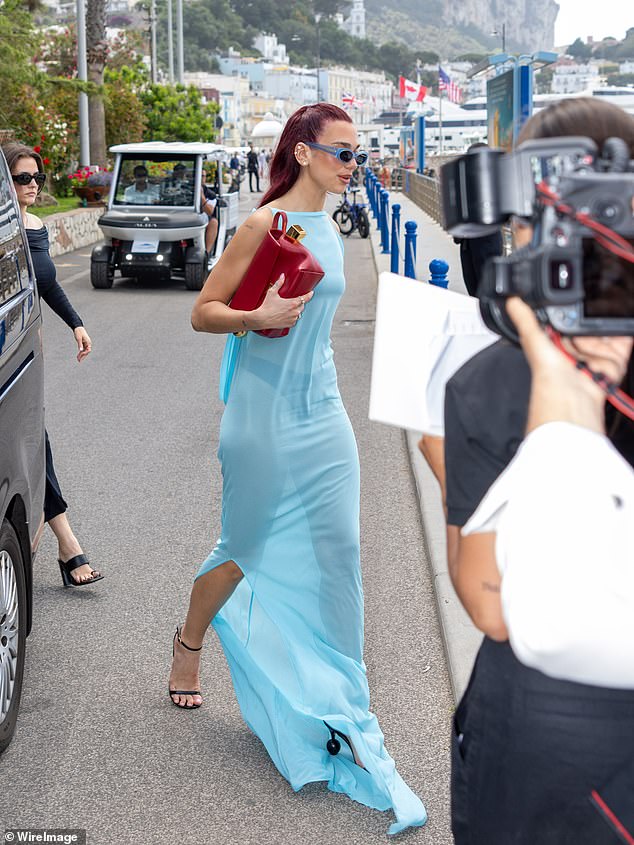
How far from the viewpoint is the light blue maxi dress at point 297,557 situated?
336cm

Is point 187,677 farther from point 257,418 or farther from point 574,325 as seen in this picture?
point 574,325

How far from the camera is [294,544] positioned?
342 cm

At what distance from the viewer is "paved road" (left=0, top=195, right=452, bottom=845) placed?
3.31 m

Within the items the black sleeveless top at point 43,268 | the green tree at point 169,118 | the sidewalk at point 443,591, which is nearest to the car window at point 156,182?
the sidewalk at point 443,591

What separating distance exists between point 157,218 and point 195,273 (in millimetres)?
929

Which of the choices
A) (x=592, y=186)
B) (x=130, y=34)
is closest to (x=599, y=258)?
(x=592, y=186)

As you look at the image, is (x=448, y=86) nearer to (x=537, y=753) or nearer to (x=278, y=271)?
(x=278, y=271)

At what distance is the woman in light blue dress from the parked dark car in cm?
65

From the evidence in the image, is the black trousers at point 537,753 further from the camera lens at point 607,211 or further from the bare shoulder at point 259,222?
the bare shoulder at point 259,222

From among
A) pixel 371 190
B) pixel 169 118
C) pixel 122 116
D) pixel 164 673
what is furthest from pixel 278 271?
pixel 169 118

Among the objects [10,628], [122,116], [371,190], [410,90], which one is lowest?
[10,628]

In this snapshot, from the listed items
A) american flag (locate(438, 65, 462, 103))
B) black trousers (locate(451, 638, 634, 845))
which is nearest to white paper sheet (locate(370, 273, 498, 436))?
black trousers (locate(451, 638, 634, 845))

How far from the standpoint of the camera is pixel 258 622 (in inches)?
137

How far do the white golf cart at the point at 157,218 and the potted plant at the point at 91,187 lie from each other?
1102 centimetres
